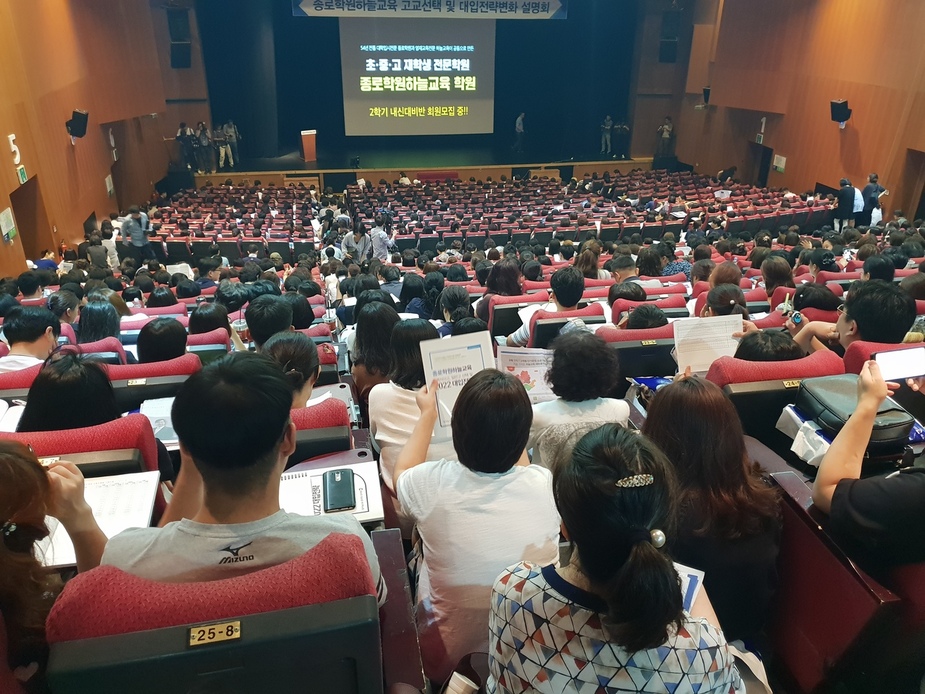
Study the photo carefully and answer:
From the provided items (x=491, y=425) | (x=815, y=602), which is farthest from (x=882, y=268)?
(x=491, y=425)

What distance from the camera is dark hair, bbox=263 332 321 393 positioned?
2918 mm

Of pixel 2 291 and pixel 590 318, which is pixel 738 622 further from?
pixel 2 291

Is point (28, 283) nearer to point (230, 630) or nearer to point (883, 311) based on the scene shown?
point (230, 630)

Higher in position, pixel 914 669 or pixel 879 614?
pixel 879 614

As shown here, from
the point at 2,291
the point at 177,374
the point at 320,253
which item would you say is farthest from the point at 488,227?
the point at 177,374

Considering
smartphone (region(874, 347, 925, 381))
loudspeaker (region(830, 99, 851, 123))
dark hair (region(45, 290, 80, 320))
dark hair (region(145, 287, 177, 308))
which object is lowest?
dark hair (region(145, 287, 177, 308))

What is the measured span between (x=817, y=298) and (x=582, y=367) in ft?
7.51

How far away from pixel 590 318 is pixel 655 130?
19.6 meters

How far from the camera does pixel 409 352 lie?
3033 mm

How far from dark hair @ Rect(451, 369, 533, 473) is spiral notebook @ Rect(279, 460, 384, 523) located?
0.99ft

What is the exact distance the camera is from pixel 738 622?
82.7 inches

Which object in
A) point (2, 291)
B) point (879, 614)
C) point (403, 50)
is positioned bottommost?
point (2, 291)

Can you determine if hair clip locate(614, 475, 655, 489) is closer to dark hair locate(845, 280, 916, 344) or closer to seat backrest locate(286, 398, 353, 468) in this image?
seat backrest locate(286, 398, 353, 468)

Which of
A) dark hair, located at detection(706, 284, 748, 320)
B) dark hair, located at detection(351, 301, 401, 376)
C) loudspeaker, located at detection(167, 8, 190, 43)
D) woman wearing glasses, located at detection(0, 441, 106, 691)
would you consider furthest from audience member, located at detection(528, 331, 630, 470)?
loudspeaker, located at detection(167, 8, 190, 43)
